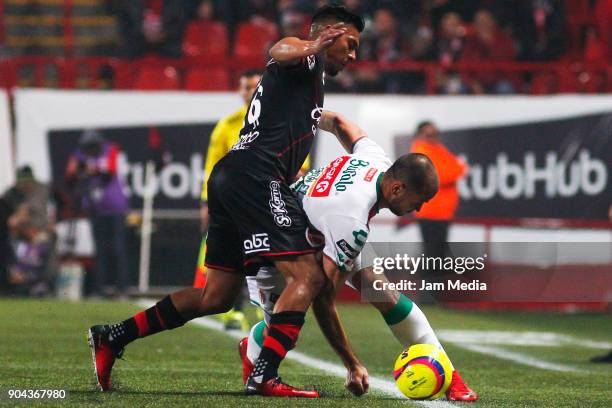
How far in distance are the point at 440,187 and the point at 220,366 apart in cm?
750

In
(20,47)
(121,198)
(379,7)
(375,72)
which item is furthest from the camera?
(20,47)

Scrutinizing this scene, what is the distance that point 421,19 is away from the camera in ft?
64.6

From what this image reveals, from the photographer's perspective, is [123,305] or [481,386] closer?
[481,386]

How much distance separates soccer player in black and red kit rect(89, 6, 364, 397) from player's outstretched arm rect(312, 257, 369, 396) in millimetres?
211

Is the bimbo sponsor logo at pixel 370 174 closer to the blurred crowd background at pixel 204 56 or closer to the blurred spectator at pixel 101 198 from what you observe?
the blurred crowd background at pixel 204 56

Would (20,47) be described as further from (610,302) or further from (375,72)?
(610,302)

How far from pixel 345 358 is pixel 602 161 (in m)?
10.4

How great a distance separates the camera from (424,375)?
6863 millimetres

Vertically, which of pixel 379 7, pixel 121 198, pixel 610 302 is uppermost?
pixel 379 7

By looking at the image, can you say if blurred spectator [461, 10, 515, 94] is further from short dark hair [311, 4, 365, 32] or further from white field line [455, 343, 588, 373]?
short dark hair [311, 4, 365, 32]

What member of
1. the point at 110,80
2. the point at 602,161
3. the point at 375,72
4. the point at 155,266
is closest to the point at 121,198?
the point at 155,266

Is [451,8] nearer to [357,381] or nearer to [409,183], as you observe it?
[409,183]

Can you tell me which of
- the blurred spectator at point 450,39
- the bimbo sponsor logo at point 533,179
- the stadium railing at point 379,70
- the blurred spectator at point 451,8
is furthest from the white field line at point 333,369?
the blurred spectator at point 451,8

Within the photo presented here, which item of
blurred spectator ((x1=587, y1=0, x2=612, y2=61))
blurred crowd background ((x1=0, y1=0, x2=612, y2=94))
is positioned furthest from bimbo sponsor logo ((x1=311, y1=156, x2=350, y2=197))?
blurred spectator ((x1=587, y1=0, x2=612, y2=61))
